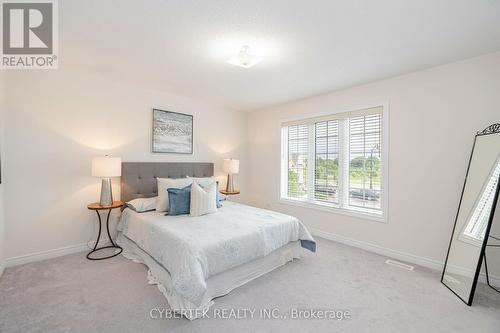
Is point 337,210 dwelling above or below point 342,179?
below

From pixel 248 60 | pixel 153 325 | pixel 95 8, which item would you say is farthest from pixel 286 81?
pixel 153 325

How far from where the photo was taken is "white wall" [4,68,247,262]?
265 centimetres

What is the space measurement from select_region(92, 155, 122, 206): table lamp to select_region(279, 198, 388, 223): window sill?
115 inches

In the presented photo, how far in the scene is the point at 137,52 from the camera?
2432 millimetres

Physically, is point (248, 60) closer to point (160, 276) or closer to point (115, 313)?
point (160, 276)

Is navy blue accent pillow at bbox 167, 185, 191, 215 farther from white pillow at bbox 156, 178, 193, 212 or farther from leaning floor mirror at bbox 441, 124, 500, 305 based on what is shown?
leaning floor mirror at bbox 441, 124, 500, 305

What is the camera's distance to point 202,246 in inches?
78.6

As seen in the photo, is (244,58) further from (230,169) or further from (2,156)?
(2,156)

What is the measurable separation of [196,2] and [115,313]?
8.36ft

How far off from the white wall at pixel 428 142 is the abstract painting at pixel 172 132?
2.75m

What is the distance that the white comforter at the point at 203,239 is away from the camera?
6.07 feet

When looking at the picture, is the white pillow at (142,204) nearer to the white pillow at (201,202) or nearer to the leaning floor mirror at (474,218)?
the white pillow at (201,202)

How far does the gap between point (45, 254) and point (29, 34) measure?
251 centimetres

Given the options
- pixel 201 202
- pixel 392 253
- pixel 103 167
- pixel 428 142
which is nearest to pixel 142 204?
pixel 103 167
